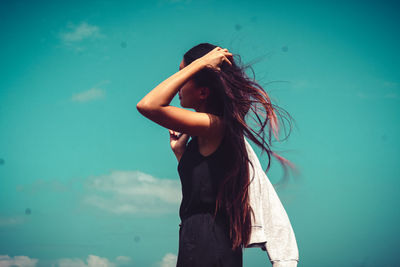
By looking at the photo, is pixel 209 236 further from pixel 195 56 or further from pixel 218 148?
pixel 195 56

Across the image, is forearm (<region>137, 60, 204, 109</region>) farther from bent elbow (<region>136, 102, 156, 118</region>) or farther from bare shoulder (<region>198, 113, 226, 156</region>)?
bare shoulder (<region>198, 113, 226, 156</region>)

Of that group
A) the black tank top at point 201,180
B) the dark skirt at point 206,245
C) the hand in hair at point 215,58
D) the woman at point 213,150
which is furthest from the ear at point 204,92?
A: the dark skirt at point 206,245

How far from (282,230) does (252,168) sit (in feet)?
1.61

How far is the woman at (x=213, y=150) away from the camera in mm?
2709

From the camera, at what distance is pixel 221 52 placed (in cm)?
293

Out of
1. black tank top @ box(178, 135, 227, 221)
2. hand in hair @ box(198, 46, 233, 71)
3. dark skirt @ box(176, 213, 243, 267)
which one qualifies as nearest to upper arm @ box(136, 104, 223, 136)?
black tank top @ box(178, 135, 227, 221)

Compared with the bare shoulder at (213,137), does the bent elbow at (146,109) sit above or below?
above

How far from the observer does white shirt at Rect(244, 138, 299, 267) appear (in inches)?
112

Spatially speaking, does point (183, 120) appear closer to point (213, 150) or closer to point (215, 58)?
point (213, 150)

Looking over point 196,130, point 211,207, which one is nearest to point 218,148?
point 196,130

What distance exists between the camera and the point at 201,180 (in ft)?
9.20

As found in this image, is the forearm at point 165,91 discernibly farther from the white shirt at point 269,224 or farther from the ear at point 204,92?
the white shirt at point 269,224

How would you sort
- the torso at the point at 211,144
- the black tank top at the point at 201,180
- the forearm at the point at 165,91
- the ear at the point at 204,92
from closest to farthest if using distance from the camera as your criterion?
the forearm at the point at 165,91 → the black tank top at the point at 201,180 → the torso at the point at 211,144 → the ear at the point at 204,92

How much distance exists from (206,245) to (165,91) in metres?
1.07
